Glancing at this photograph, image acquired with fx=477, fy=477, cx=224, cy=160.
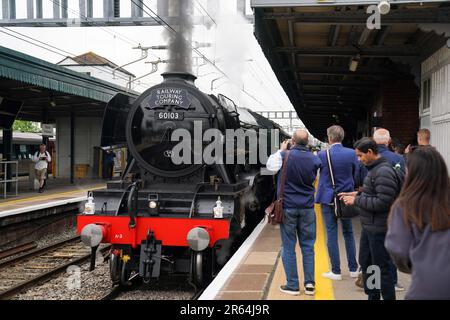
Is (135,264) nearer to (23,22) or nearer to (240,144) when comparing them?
(240,144)

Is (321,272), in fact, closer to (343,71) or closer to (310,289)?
(310,289)

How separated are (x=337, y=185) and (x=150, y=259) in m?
2.48

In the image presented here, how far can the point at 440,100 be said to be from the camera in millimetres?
6648

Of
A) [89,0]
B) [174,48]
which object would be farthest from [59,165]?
[174,48]

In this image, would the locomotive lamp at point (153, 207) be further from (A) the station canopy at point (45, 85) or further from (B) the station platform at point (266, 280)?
(A) the station canopy at point (45, 85)

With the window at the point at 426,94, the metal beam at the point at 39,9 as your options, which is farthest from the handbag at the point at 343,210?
the metal beam at the point at 39,9

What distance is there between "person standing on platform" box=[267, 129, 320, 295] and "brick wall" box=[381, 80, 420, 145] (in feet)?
21.1

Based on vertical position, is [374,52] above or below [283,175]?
above

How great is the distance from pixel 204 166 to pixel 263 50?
2.05 m

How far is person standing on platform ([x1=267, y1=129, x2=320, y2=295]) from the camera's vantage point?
A: 455 cm

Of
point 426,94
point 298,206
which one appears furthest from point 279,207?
point 426,94

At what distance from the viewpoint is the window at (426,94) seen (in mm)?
7477

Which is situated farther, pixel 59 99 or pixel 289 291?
pixel 59 99

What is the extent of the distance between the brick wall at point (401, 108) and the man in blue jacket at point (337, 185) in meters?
5.90
